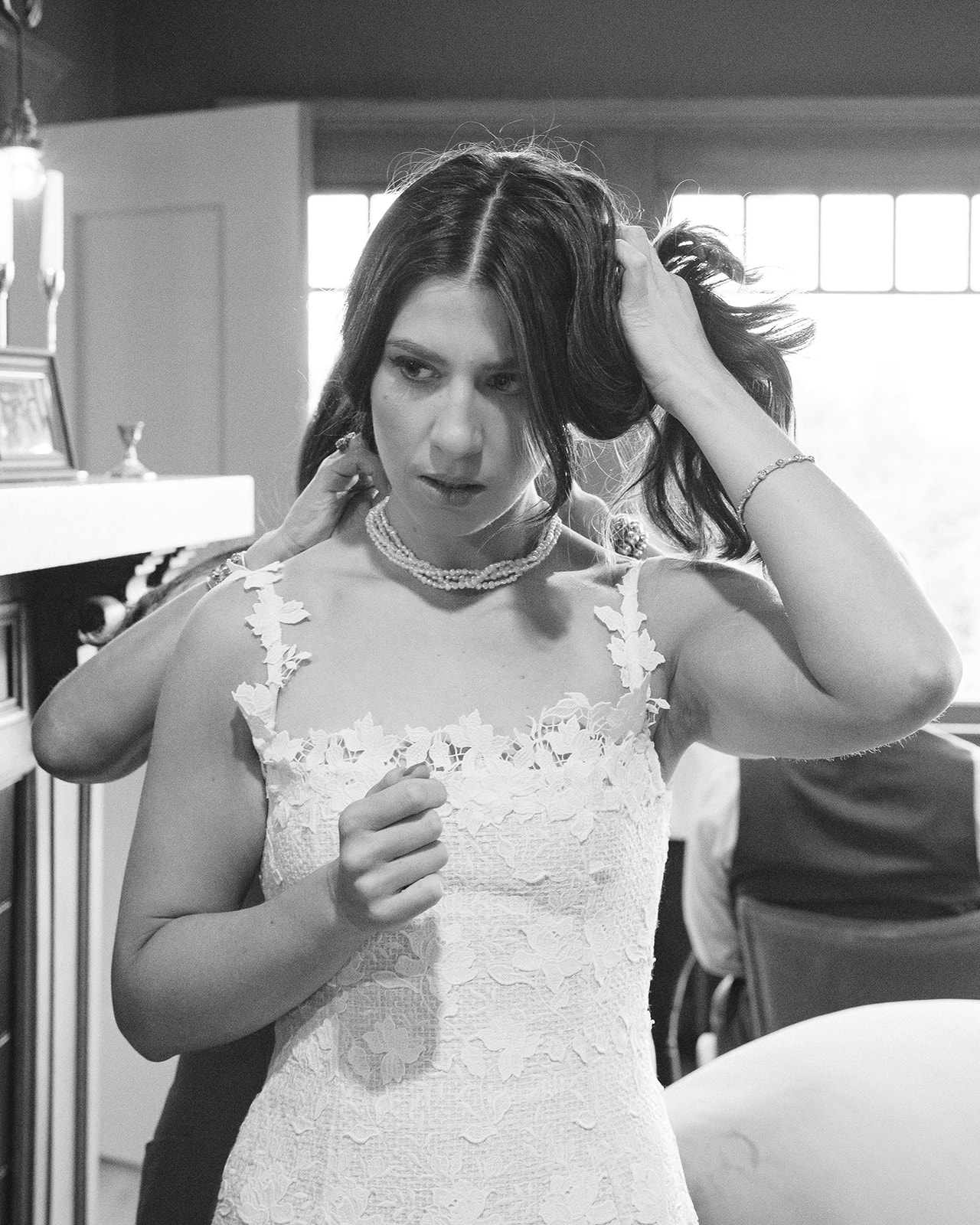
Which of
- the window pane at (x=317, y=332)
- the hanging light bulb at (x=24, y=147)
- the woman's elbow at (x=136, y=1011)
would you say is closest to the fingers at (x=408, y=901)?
the woman's elbow at (x=136, y=1011)

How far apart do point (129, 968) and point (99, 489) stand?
78cm

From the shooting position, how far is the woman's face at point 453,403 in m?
0.97

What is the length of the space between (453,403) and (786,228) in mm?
3488

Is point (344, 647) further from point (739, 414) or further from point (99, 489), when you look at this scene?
point (99, 489)

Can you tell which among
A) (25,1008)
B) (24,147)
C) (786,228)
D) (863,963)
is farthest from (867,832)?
(786,228)

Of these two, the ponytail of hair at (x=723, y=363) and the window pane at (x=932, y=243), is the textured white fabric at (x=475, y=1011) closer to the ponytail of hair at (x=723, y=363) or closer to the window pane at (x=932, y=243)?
the ponytail of hair at (x=723, y=363)

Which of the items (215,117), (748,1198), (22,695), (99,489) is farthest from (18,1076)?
(215,117)

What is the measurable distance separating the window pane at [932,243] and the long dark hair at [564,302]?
335cm

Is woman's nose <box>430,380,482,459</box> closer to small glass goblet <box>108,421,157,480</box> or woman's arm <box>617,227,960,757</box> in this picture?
woman's arm <box>617,227,960,757</box>

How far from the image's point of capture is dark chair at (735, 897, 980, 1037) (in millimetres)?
2148

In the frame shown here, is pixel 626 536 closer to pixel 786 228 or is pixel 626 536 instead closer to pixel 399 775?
pixel 399 775

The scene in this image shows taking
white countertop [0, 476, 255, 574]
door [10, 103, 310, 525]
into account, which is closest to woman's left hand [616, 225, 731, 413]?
white countertop [0, 476, 255, 574]

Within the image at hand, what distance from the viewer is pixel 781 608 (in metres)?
1.04

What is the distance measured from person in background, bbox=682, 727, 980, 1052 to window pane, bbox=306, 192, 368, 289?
2.57 m
